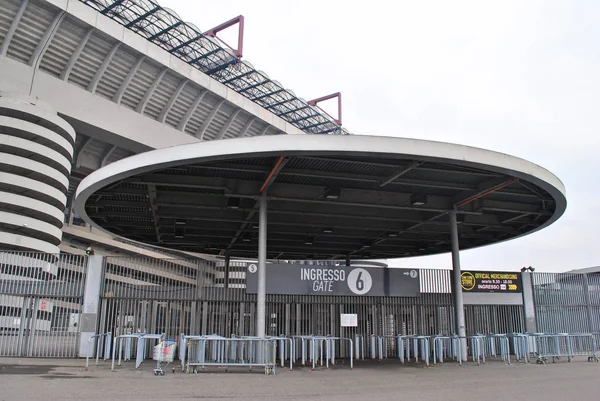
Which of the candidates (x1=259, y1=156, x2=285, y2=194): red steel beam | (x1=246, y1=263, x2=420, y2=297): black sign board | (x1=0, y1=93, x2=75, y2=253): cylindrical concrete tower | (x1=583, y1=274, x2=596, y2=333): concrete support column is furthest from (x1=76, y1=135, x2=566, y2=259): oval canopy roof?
(x1=0, y1=93, x2=75, y2=253): cylindrical concrete tower

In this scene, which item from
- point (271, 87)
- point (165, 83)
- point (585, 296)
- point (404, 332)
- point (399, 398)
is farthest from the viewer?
point (271, 87)

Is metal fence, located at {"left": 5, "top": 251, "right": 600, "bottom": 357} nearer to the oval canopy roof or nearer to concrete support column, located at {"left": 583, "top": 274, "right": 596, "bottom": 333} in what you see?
the oval canopy roof

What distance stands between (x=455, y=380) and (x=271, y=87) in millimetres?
59927

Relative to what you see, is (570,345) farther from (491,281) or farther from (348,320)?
(348,320)

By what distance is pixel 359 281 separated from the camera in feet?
63.0

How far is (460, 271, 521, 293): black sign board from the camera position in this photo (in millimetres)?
21719

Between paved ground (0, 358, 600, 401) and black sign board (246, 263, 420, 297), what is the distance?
147 inches

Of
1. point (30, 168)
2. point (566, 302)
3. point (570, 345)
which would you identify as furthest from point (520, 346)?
point (30, 168)

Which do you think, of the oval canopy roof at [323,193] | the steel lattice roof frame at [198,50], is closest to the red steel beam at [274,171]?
the oval canopy roof at [323,193]

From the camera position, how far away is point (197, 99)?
60656 millimetres

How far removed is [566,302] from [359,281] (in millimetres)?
11799

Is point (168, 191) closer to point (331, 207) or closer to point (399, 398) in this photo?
point (331, 207)

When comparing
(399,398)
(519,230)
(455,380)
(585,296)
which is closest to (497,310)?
(519,230)

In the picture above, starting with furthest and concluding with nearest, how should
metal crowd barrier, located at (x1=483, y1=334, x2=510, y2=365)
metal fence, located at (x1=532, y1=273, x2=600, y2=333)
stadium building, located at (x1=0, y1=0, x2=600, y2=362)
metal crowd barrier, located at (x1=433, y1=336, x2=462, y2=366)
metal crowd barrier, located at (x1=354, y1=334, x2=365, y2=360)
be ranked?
1. metal fence, located at (x1=532, y1=273, x2=600, y2=333)
2. metal crowd barrier, located at (x1=483, y1=334, x2=510, y2=365)
3. metal crowd barrier, located at (x1=354, y1=334, x2=365, y2=360)
4. metal crowd barrier, located at (x1=433, y1=336, x2=462, y2=366)
5. stadium building, located at (x1=0, y1=0, x2=600, y2=362)
